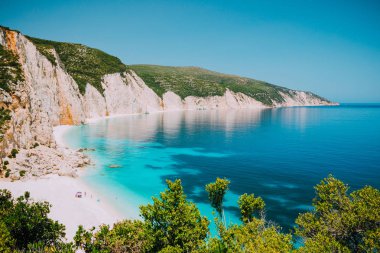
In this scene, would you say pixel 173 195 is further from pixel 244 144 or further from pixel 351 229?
pixel 244 144

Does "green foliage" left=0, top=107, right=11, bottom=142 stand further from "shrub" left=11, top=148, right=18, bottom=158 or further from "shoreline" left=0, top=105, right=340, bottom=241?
"shoreline" left=0, top=105, right=340, bottom=241

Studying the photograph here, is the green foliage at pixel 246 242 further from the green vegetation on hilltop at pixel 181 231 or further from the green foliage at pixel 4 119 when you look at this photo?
the green foliage at pixel 4 119

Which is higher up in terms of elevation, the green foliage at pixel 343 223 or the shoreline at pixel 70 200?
the green foliage at pixel 343 223

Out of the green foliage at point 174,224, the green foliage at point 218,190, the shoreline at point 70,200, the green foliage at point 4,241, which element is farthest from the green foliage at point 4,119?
the green foliage at point 218,190

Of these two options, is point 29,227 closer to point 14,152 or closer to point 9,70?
point 14,152

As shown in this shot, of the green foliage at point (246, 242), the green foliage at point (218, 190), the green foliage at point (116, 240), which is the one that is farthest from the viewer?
the green foliage at point (218, 190)

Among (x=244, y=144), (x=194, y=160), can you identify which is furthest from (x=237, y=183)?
(x=244, y=144)

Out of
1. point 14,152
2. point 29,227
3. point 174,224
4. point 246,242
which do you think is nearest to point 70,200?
point 14,152
